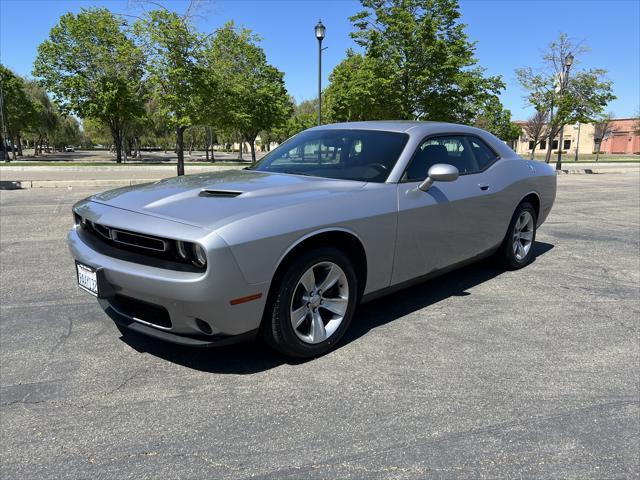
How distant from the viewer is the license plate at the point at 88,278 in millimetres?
3003

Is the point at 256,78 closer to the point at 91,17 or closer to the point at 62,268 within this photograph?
the point at 91,17

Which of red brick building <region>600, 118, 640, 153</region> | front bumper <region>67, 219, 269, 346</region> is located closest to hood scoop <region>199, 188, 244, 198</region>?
front bumper <region>67, 219, 269, 346</region>

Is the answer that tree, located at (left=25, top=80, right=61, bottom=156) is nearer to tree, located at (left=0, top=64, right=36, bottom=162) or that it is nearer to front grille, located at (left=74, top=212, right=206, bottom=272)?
tree, located at (left=0, top=64, right=36, bottom=162)

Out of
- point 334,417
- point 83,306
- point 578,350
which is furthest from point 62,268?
point 578,350

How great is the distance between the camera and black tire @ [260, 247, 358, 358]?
116 inches

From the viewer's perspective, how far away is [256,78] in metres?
41.6

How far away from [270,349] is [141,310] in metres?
0.93

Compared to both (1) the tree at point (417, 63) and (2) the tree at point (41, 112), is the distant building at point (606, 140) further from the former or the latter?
(2) the tree at point (41, 112)

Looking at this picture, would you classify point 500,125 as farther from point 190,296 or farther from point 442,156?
point 190,296

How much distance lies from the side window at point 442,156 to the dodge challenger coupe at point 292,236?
1 centimetres

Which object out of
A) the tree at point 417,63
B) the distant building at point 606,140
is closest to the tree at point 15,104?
the tree at point 417,63

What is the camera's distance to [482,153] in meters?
4.91

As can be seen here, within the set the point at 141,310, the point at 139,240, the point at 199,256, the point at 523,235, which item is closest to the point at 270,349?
the point at 141,310

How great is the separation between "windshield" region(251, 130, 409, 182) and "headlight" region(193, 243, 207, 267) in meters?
1.48
